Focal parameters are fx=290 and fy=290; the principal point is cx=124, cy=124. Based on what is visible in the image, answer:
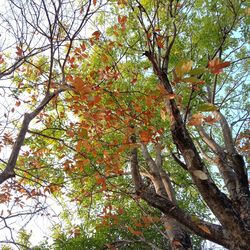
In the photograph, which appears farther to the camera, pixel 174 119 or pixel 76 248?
pixel 76 248

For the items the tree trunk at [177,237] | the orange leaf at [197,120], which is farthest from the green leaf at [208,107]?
the tree trunk at [177,237]

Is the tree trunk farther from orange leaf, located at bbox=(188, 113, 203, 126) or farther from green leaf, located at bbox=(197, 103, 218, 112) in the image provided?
green leaf, located at bbox=(197, 103, 218, 112)

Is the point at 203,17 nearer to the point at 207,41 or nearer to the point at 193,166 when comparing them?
the point at 207,41

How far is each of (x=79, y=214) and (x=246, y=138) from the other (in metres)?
4.98

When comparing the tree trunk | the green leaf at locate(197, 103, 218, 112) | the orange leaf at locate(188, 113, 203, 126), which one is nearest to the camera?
the green leaf at locate(197, 103, 218, 112)

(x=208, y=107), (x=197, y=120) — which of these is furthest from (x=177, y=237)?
(x=208, y=107)

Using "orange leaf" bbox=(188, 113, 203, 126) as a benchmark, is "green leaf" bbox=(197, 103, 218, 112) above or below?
below

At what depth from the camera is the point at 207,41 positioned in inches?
245

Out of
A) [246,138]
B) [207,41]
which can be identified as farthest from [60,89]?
[246,138]

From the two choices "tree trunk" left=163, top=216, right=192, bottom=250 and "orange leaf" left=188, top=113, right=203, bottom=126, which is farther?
"tree trunk" left=163, top=216, right=192, bottom=250

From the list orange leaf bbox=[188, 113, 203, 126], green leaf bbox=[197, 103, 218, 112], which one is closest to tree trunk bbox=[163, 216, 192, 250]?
orange leaf bbox=[188, 113, 203, 126]

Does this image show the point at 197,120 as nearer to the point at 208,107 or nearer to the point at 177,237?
the point at 208,107

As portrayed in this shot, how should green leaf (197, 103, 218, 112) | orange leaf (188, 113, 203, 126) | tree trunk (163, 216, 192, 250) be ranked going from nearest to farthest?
→ green leaf (197, 103, 218, 112)
orange leaf (188, 113, 203, 126)
tree trunk (163, 216, 192, 250)

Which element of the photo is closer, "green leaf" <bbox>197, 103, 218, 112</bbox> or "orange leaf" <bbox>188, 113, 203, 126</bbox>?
"green leaf" <bbox>197, 103, 218, 112</bbox>
